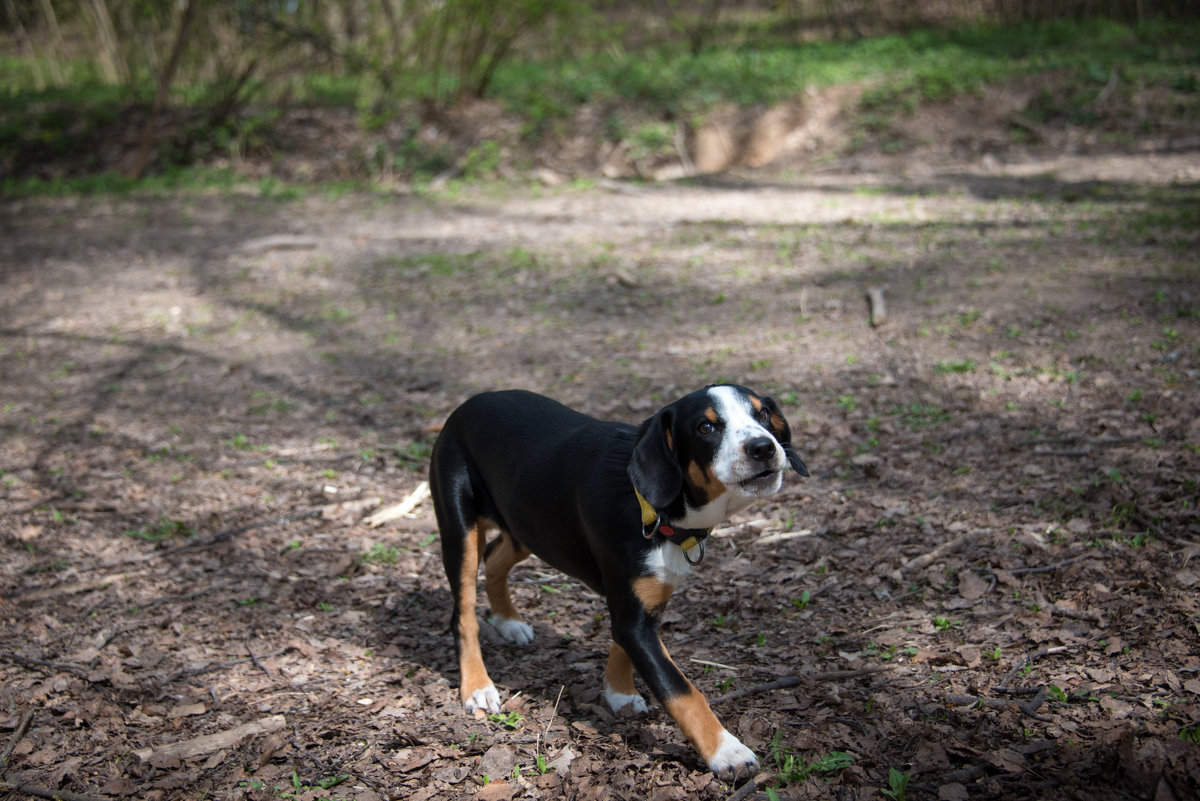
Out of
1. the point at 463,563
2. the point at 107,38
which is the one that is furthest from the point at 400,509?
the point at 107,38

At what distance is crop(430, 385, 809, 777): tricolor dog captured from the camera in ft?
9.99

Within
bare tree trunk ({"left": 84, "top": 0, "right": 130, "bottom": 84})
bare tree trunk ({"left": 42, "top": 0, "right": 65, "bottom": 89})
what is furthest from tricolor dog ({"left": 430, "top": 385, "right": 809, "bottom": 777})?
bare tree trunk ({"left": 42, "top": 0, "right": 65, "bottom": 89})

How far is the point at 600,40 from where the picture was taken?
18.1 m

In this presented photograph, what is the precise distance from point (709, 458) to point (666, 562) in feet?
1.37

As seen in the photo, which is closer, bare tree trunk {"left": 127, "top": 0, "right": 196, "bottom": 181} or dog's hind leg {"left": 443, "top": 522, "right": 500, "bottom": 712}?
dog's hind leg {"left": 443, "top": 522, "right": 500, "bottom": 712}

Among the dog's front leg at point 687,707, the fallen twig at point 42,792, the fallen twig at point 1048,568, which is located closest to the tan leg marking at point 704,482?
the dog's front leg at point 687,707

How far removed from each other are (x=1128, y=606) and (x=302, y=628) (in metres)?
3.69

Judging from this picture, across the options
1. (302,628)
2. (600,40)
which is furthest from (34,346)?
(600,40)

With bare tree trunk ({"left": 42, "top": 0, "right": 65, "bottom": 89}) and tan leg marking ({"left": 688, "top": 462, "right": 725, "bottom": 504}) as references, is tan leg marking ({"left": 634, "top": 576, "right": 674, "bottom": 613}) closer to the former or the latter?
tan leg marking ({"left": 688, "top": 462, "right": 725, "bottom": 504})

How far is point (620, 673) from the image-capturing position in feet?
11.7

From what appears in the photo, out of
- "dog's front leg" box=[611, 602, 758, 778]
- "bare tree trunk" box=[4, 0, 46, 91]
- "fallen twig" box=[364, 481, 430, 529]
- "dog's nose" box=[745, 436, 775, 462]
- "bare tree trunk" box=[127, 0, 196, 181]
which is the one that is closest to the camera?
"dog's nose" box=[745, 436, 775, 462]

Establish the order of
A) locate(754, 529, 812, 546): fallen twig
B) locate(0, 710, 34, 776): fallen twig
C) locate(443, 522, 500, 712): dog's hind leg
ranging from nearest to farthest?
locate(0, 710, 34, 776): fallen twig → locate(443, 522, 500, 712): dog's hind leg → locate(754, 529, 812, 546): fallen twig

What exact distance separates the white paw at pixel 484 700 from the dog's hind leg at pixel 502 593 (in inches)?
19.4

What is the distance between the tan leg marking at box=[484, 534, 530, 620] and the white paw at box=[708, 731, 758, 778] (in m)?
1.39
